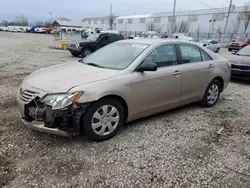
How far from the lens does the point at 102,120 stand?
10.7 feet

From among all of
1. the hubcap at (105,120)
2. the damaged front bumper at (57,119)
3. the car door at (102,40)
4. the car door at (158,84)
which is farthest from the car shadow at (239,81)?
the car door at (102,40)

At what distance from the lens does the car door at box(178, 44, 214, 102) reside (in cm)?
431

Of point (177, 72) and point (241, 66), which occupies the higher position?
point (177, 72)

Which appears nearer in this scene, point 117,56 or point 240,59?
point 117,56

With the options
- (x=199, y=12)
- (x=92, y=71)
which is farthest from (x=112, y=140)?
(x=199, y=12)

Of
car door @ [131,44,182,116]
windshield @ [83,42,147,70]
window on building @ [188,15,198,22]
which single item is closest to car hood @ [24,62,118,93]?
windshield @ [83,42,147,70]

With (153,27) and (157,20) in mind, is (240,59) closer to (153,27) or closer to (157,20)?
(153,27)

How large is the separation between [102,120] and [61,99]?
687mm

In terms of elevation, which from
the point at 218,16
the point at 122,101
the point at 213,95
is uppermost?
the point at 218,16

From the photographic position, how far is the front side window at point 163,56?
12.6 feet

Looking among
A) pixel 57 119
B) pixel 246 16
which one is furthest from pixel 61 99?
pixel 246 16

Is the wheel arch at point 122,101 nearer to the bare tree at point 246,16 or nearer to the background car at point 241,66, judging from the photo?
the background car at point 241,66

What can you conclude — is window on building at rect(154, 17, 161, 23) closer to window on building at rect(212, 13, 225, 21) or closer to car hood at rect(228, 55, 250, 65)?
→ window on building at rect(212, 13, 225, 21)

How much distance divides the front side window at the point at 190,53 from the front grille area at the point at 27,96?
2815mm
